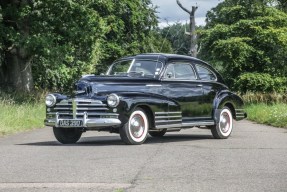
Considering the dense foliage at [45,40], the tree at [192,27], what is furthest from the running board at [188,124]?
the tree at [192,27]

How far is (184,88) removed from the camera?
1391 centimetres

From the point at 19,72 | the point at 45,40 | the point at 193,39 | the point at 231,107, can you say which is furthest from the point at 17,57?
the point at 193,39

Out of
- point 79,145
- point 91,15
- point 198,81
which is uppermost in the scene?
point 91,15

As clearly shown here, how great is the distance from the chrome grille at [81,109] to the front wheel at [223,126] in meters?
3.39

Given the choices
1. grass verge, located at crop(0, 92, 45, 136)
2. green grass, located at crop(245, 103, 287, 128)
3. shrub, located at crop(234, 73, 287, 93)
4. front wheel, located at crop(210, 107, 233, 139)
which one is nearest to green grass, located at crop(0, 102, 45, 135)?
grass verge, located at crop(0, 92, 45, 136)

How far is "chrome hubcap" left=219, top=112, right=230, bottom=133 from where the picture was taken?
49.0 feet

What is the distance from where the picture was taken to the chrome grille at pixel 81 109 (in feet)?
40.6

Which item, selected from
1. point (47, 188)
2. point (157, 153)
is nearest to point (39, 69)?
point (157, 153)

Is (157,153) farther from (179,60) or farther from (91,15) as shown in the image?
(91,15)

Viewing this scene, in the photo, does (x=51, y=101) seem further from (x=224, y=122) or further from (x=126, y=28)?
(x=126, y=28)

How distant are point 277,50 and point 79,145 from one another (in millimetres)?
28273

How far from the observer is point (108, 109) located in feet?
40.5

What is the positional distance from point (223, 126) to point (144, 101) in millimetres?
3058

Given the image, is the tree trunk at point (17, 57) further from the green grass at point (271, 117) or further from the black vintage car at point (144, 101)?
the black vintage car at point (144, 101)
